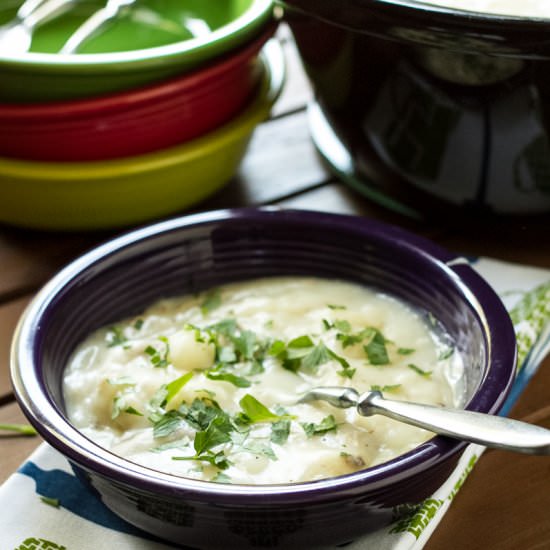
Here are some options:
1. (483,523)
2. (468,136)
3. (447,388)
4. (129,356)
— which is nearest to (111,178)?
(129,356)

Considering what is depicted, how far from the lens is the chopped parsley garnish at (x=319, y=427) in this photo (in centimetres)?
107

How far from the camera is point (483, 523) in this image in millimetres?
1090

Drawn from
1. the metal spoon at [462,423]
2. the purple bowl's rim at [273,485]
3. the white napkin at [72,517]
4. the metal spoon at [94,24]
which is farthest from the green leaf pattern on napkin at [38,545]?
the metal spoon at [94,24]

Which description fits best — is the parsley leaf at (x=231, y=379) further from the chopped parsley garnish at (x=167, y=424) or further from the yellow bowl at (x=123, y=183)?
the yellow bowl at (x=123, y=183)

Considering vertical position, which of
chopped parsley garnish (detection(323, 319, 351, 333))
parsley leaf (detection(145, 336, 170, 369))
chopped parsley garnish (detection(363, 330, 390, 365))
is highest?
parsley leaf (detection(145, 336, 170, 369))

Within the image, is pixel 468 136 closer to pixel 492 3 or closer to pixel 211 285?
pixel 492 3

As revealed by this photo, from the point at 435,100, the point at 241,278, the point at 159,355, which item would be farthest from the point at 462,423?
the point at 435,100

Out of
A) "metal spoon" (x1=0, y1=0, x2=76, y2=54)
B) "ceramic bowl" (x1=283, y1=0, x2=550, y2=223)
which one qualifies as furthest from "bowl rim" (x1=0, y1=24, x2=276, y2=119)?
"metal spoon" (x1=0, y1=0, x2=76, y2=54)

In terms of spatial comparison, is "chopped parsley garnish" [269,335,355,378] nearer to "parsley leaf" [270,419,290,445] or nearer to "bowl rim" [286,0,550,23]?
"parsley leaf" [270,419,290,445]

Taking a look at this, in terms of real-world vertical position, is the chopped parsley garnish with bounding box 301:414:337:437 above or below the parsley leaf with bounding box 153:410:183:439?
below

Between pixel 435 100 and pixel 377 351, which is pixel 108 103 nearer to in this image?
pixel 435 100

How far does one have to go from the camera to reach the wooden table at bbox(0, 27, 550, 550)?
1091mm

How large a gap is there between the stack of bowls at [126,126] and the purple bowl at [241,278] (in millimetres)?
260

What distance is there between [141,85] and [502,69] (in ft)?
1.79
